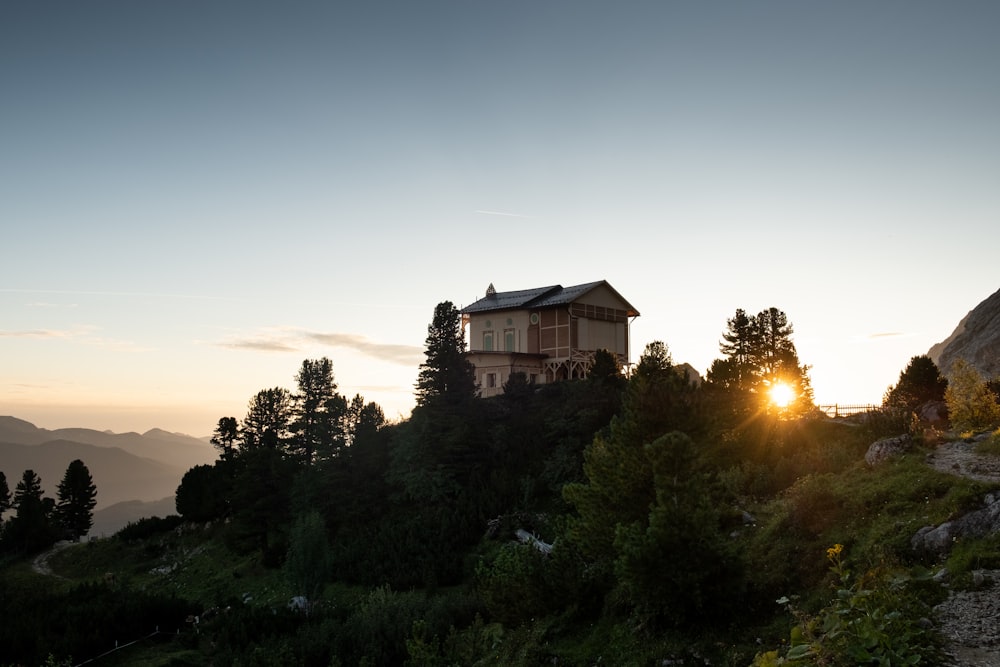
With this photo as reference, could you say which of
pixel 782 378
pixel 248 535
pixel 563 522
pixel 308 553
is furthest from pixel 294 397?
pixel 782 378

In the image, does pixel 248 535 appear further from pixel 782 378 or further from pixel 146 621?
pixel 782 378

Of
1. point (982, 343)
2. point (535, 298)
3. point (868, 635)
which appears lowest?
point (868, 635)

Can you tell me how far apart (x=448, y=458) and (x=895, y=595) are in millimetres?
26806

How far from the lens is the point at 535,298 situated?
53.5 metres

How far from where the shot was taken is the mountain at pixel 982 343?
152ft

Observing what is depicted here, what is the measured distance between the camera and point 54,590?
37844 millimetres

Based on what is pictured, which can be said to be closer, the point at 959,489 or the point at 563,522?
the point at 959,489

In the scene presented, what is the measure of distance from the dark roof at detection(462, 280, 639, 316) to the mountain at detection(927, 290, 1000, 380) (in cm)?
2547

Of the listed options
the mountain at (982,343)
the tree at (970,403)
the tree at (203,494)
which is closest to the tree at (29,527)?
the tree at (203,494)

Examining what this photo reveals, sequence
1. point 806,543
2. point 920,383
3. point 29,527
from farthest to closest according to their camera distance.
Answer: point 29,527 < point 920,383 < point 806,543

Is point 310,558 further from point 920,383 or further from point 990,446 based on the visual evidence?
point 920,383

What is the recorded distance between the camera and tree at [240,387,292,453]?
4606 cm

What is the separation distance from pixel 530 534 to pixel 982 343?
1637 inches

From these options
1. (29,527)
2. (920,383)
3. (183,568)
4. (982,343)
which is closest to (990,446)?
(920,383)
